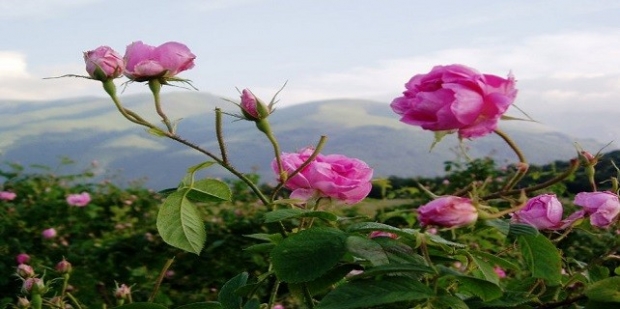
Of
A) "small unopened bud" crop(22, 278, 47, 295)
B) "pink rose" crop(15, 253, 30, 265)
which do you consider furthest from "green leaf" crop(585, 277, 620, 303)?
"pink rose" crop(15, 253, 30, 265)

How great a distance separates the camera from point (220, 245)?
432 cm

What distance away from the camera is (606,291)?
1059 mm

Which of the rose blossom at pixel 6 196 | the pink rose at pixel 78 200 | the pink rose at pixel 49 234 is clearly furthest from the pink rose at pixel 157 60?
the rose blossom at pixel 6 196

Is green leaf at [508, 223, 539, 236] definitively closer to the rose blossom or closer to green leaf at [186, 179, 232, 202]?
green leaf at [186, 179, 232, 202]

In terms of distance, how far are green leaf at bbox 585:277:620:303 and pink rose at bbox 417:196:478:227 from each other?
198mm

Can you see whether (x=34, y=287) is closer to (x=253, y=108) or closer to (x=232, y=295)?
(x=232, y=295)

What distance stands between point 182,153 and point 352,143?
19.0 metres

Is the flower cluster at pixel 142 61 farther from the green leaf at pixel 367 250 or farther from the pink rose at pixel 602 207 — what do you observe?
the pink rose at pixel 602 207

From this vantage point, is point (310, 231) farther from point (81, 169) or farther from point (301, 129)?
point (301, 129)

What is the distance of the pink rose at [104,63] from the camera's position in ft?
4.41

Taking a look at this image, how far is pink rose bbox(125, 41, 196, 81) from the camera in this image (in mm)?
1350

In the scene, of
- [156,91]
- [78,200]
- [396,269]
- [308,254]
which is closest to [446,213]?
[396,269]

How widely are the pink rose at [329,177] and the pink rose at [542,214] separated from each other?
223mm

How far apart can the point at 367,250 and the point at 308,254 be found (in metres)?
0.07
